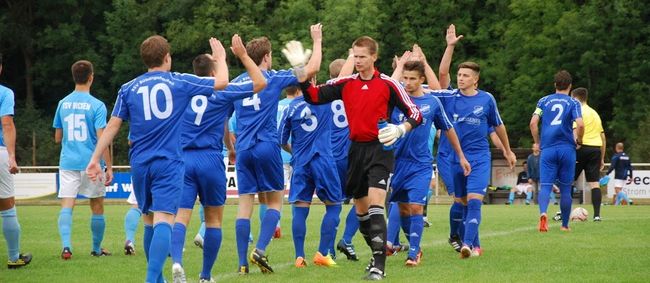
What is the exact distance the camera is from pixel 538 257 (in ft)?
42.1

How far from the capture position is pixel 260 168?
38.2ft

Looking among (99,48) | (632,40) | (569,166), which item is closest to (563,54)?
(632,40)

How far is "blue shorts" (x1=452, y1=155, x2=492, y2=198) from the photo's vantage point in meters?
13.3

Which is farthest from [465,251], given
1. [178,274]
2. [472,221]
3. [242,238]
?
[178,274]

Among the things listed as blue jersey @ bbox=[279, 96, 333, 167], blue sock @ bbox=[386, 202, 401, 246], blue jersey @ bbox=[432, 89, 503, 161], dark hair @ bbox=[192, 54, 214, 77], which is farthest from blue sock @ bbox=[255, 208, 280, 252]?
blue jersey @ bbox=[432, 89, 503, 161]

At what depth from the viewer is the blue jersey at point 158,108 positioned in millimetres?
9445

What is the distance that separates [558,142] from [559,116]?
40cm

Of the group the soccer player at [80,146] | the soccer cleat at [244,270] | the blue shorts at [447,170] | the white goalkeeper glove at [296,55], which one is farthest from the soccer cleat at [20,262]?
the blue shorts at [447,170]

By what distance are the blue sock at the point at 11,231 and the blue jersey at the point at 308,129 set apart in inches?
115

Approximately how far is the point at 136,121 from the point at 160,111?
0.73ft

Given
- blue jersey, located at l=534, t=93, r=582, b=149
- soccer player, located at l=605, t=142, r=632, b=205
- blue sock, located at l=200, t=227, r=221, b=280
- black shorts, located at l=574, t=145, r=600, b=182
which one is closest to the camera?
blue sock, located at l=200, t=227, r=221, b=280

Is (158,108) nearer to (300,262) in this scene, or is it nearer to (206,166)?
(206,166)

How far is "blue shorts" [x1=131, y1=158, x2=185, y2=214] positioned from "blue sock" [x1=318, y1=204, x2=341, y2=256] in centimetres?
307

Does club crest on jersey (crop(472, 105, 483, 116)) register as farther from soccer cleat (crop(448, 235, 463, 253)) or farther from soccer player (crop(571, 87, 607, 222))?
soccer player (crop(571, 87, 607, 222))
